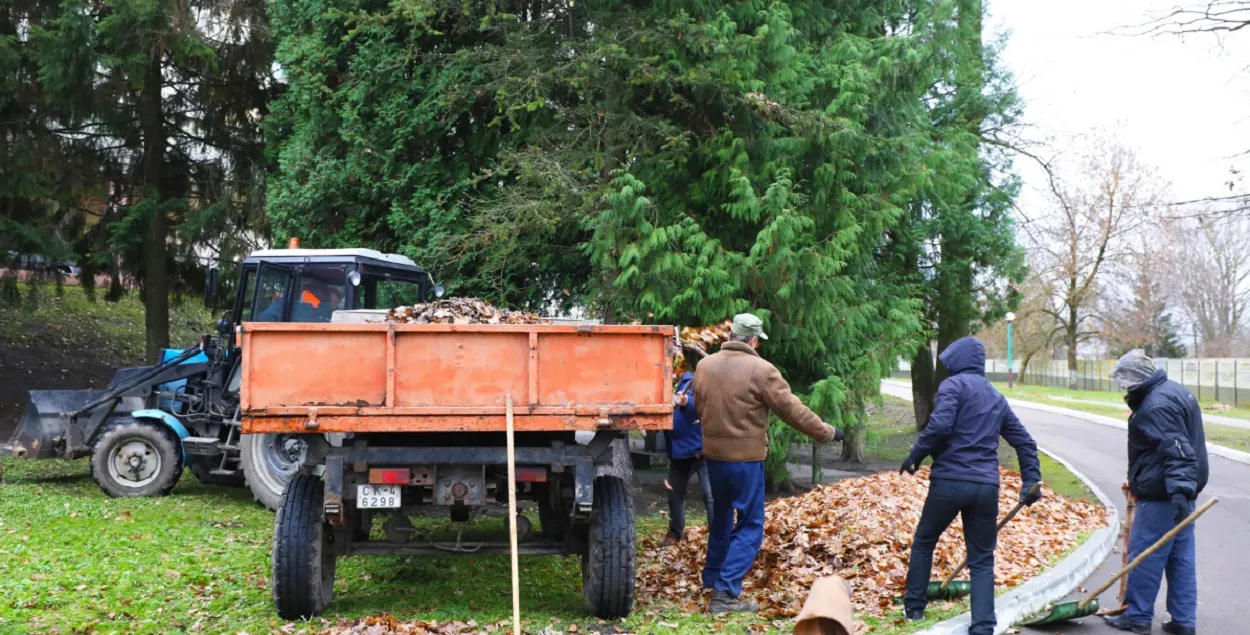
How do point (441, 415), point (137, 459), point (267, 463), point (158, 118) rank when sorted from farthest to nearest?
point (158, 118)
point (137, 459)
point (267, 463)
point (441, 415)

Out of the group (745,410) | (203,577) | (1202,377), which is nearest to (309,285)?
(203,577)

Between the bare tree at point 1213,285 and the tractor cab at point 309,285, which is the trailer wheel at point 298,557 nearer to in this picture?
the tractor cab at point 309,285

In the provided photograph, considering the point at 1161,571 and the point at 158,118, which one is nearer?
the point at 1161,571

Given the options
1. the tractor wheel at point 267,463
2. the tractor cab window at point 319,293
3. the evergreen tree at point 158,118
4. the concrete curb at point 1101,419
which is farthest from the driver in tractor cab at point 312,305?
the evergreen tree at point 158,118

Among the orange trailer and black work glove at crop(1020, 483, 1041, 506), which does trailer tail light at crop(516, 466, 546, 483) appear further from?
black work glove at crop(1020, 483, 1041, 506)

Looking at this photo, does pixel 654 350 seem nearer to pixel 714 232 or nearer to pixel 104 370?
pixel 714 232

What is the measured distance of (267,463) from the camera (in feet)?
39.0

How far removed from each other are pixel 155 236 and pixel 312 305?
9.87m

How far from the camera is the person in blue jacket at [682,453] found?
9938 millimetres

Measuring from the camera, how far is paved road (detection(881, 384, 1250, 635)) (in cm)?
750

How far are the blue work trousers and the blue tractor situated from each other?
7639 millimetres

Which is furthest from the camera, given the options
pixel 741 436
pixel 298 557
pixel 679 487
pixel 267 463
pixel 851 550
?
pixel 267 463

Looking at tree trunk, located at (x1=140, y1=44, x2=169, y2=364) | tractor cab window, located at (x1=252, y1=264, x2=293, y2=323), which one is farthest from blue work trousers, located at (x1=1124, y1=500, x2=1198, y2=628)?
tree trunk, located at (x1=140, y1=44, x2=169, y2=364)

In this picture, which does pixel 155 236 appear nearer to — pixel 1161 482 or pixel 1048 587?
pixel 1048 587
